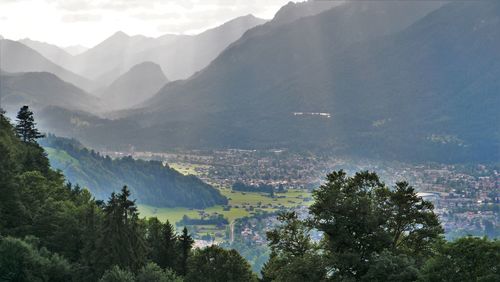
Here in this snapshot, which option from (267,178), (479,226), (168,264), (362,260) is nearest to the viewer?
(362,260)

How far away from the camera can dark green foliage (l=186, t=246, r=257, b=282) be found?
4297 centimetres

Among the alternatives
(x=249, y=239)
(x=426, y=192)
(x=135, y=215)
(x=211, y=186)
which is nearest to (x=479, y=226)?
(x=426, y=192)

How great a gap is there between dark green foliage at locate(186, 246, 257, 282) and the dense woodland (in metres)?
0.07

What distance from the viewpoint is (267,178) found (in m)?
176

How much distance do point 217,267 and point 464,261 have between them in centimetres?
2063

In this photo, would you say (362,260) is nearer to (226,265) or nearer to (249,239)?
(226,265)

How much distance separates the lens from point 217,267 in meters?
43.8

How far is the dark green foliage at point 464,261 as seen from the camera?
25.9 metres

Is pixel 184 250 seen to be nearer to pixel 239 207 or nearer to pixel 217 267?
pixel 217 267

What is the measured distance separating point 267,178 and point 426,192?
48646mm

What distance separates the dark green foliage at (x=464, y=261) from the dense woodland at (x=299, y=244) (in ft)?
0.13

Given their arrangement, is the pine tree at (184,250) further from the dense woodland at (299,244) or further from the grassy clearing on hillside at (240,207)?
the grassy clearing on hillside at (240,207)

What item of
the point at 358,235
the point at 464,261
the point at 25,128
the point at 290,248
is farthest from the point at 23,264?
the point at 25,128

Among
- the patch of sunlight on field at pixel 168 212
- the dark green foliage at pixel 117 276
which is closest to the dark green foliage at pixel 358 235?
the dark green foliage at pixel 117 276
